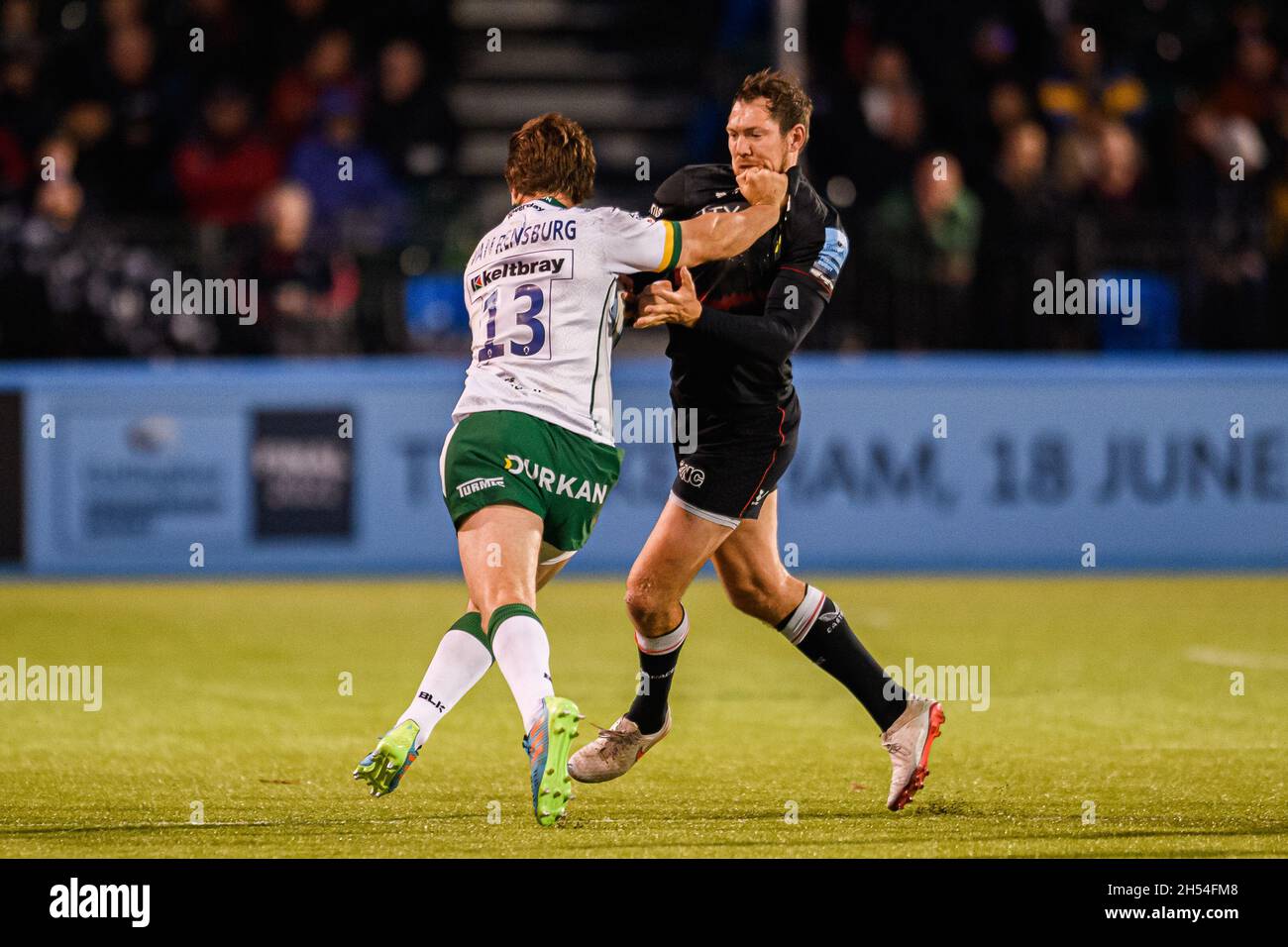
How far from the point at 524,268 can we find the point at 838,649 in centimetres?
178

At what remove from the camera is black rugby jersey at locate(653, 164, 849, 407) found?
6387 millimetres

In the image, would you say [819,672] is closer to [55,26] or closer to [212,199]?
[212,199]

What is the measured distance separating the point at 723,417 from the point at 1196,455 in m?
8.61

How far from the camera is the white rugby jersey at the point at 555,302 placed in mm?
5805

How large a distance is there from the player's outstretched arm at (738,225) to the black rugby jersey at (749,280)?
128 mm

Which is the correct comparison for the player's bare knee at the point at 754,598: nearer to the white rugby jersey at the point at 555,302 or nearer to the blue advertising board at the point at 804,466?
the white rugby jersey at the point at 555,302

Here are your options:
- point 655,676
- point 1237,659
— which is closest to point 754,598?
point 655,676

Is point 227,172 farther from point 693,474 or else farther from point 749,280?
point 693,474

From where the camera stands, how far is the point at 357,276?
1438 cm

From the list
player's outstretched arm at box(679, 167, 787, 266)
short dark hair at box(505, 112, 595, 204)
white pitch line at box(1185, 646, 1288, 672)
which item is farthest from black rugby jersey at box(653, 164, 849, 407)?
white pitch line at box(1185, 646, 1288, 672)

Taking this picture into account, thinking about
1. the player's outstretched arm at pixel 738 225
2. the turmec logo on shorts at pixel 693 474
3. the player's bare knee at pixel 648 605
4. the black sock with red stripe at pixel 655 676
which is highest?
the player's outstretched arm at pixel 738 225

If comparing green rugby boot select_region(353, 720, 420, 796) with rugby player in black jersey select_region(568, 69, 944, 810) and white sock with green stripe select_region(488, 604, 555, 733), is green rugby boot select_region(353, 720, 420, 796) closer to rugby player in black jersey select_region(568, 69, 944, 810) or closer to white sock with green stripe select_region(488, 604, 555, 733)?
white sock with green stripe select_region(488, 604, 555, 733)

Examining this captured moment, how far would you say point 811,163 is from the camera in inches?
620

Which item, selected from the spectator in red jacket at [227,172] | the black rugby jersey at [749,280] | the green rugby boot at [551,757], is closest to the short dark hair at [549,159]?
the black rugby jersey at [749,280]
